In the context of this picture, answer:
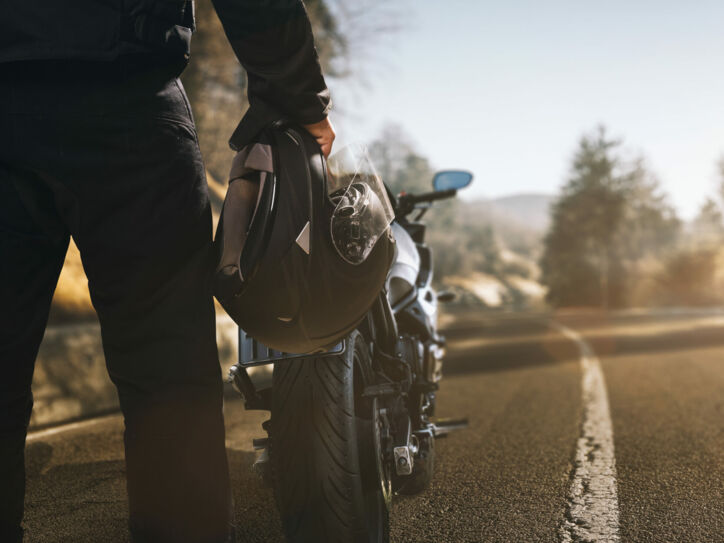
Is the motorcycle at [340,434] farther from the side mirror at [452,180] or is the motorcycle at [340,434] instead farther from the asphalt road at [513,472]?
the side mirror at [452,180]

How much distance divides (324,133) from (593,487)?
2253 mm

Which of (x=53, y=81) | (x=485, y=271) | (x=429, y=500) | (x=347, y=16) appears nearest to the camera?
(x=53, y=81)

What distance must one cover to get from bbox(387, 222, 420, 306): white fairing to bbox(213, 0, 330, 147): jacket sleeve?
142cm

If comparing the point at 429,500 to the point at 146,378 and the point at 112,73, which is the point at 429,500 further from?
the point at 112,73

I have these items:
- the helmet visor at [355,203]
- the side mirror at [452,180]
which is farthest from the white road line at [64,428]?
the helmet visor at [355,203]

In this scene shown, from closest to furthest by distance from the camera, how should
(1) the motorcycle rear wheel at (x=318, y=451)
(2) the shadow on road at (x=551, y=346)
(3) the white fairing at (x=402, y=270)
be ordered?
(1) the motorcycle rear wheel at (x=318, y=451) → (3) the white fairing at (x=402, y=270) → (2) the shadow on road at (x=551, y=346)

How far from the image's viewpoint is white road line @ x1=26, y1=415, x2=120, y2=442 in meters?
4.32

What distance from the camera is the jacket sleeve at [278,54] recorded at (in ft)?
4.92

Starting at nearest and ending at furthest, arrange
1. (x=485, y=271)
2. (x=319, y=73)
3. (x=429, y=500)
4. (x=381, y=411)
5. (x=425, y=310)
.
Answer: (x=319, y=73), (x=381, y=411), (x=429, y=500), (x=425, y=310), (x=485, y=271)

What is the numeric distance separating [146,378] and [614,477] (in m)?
2.58

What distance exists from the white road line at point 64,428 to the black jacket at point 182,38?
3.38 metres

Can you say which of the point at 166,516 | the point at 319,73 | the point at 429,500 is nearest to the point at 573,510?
the point at 429,500

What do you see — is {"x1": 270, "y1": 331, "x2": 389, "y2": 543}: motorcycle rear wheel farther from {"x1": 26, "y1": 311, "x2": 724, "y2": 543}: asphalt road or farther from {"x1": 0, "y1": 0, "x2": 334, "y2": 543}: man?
{"x1": 26, "y1": 311, "x2": 724, "y2": 543}: asphalt road

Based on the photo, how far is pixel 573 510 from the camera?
2816 millimetres
